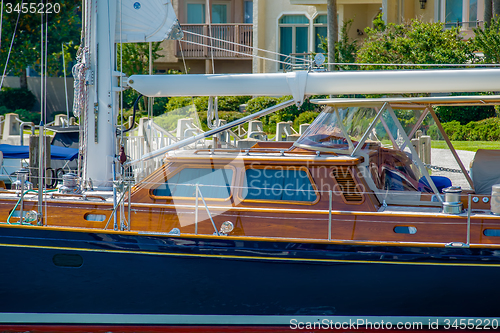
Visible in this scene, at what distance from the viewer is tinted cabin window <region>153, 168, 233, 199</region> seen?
6172mm

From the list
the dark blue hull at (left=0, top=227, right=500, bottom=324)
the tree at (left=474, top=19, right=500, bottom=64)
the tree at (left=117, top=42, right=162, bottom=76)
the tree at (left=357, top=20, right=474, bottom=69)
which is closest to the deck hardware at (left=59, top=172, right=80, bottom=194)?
the dark blue hull at (left=0, top=227, right=500, bottom=324)

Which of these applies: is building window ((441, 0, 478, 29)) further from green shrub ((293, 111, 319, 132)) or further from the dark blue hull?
the dark blue hull

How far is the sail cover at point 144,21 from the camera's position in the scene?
6.85 metres

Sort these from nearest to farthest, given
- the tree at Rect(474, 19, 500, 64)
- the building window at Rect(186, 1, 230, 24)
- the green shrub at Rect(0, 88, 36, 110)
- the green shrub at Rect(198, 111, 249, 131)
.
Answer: the tree at Rect(474, 19, 500, 64)
the green shrub at Rect(198, 111, 249, 131)
the building window at Rect(186, 1, 230, 24)
the green shrub at Rect(0, 88, 36, 110)

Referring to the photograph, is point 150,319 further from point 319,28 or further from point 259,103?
point 319,28

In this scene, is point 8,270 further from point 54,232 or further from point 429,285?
point 429,285

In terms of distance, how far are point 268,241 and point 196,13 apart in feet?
71.4

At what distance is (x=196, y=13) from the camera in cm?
2572

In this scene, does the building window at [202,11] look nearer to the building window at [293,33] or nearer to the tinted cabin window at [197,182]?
the building window at [293,33]

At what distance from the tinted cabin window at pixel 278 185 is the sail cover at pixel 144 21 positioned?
7.95 ft

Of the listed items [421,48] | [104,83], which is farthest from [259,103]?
[104,83]

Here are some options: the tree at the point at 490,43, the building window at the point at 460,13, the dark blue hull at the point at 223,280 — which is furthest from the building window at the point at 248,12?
the dark blue hull at the point at 223,280

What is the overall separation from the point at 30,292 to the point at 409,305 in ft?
13.8

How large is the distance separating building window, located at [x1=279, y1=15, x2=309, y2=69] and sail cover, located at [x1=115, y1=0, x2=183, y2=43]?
643 inches
